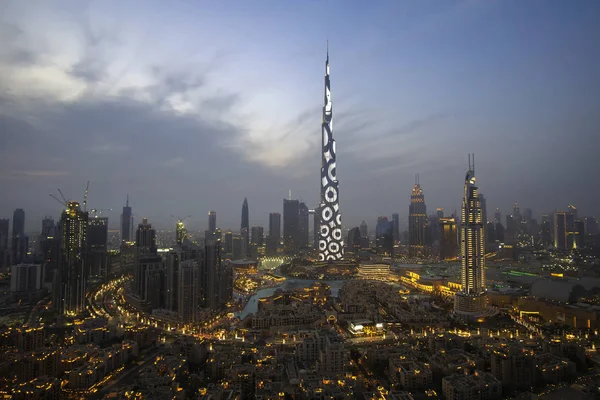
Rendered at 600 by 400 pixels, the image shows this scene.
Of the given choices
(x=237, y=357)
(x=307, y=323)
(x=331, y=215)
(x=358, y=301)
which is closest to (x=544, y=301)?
(x=358, y=301)

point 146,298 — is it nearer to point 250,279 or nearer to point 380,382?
point 250,279

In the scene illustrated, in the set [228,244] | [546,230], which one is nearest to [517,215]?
[546,230]

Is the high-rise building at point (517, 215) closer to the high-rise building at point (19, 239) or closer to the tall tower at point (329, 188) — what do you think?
the tall tower at point (329, 188)

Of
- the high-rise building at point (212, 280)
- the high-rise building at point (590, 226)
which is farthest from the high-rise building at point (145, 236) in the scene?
the high-rise building at point (590, 226)

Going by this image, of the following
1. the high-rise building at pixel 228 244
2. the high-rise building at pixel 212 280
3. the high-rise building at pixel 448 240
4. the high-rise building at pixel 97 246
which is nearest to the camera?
the high-rise building at pixel 212 280

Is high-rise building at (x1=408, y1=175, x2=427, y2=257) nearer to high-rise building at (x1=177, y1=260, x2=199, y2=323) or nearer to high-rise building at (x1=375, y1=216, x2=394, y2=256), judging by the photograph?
high-rise building at (x1=375, y1=216, x2=394, y2=256)
